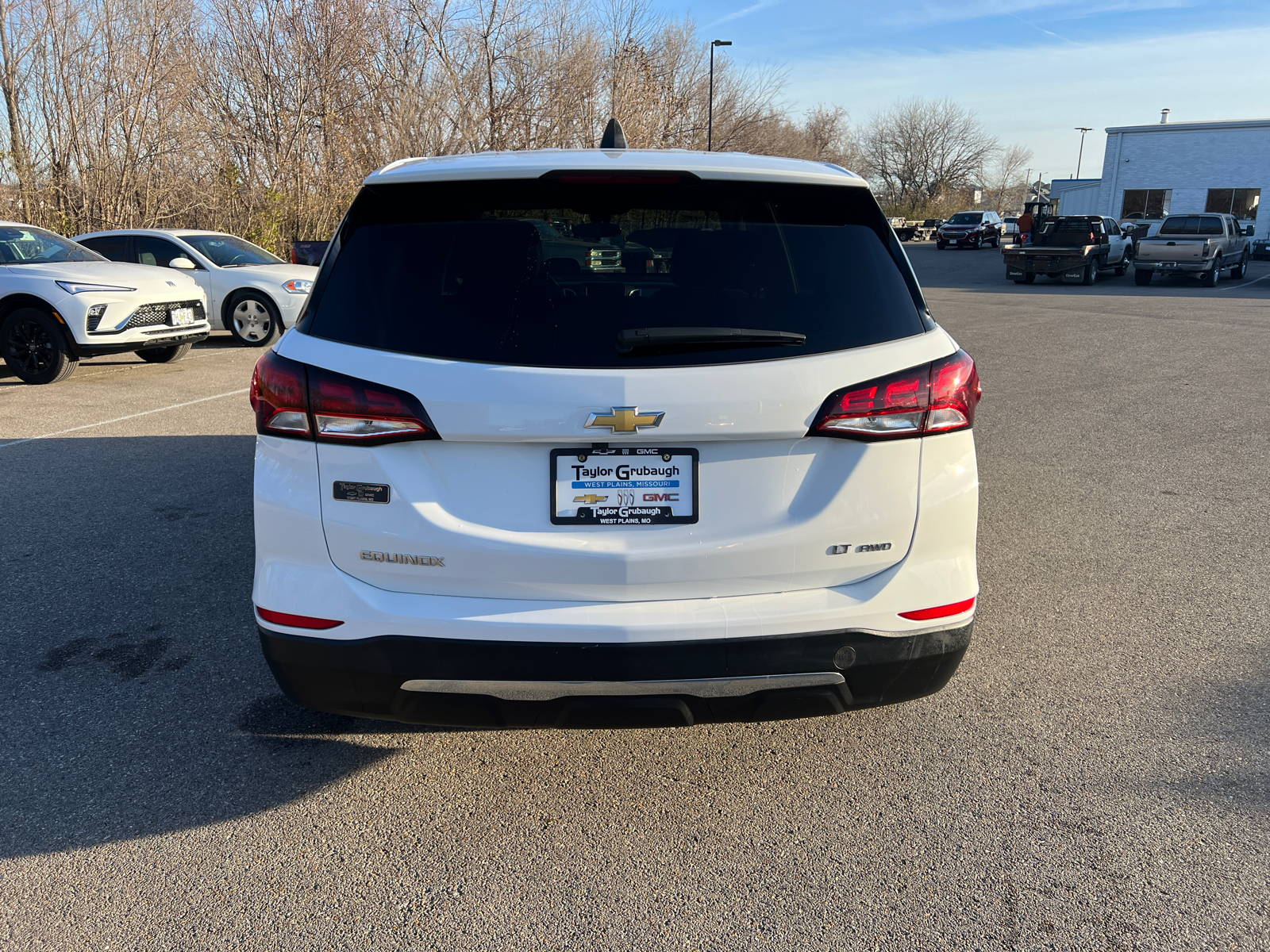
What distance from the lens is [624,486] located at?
96.0 inches

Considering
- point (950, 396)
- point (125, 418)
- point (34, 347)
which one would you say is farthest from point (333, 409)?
point (34, 347)

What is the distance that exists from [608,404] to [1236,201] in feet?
201

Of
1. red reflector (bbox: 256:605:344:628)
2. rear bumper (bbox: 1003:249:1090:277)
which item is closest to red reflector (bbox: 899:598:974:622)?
red reflector (bbox: 256:605:344:628)

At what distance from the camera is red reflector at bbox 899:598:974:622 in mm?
2588

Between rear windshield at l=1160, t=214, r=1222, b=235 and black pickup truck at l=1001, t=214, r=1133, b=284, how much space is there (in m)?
1.51

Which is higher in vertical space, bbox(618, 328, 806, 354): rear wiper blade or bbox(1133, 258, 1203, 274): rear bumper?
bbox(618, 328, 806, 354): rear wiper blade

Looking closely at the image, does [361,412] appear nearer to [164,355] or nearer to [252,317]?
[164,355]

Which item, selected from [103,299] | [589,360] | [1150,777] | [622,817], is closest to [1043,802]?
[1150,777]

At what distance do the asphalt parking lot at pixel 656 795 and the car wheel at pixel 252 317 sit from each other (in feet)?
29.3

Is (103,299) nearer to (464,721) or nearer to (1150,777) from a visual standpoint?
(464,721)

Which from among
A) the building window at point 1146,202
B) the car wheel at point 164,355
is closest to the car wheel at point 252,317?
the car wheel at point 164,355

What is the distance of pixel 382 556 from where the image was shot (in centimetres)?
247

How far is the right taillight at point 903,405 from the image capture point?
247cm

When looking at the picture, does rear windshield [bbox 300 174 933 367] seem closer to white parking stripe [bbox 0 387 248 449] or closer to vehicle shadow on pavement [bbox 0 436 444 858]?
vehicle shadow on pavement [bbox 0 436 444 858]
